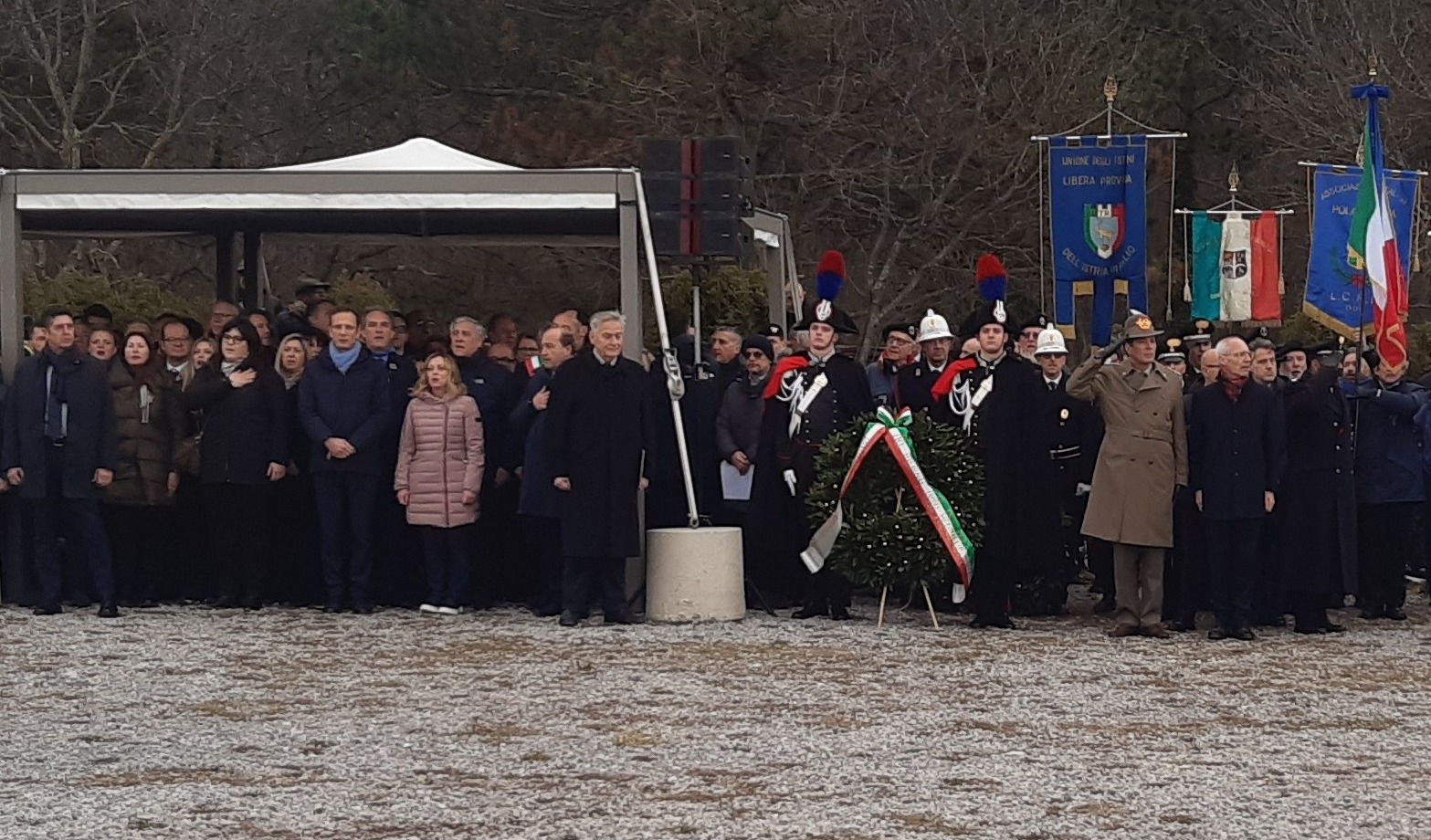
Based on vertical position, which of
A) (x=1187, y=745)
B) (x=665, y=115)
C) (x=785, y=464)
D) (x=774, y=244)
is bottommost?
(x=1187, y=745)

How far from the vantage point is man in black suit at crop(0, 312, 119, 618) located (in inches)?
536

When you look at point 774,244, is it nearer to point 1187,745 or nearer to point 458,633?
point 458,633

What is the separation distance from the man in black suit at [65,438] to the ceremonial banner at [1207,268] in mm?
15364

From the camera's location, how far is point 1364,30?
35688 millimetres

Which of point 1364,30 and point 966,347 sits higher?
point 1364,30

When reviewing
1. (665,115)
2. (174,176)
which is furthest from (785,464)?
(665,115)

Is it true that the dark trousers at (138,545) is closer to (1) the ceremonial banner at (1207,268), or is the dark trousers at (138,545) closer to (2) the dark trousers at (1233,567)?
(2) the dark trousers at (1233,567)

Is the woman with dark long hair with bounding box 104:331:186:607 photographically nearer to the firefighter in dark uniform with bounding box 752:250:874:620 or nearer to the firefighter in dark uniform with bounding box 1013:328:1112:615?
the firefighter in dark uniform with bounding box 752:250:874:620

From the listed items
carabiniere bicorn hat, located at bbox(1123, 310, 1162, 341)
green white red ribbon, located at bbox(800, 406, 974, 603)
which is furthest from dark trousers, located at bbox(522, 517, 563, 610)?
carabiniere bicorn hat, located at bbox(1123, 310, 1162, 341)

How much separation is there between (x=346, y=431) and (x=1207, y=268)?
15.0m

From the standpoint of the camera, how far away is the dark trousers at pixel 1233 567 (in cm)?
1271

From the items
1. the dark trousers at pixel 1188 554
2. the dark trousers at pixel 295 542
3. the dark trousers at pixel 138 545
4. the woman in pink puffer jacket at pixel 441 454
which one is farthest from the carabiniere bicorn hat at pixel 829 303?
the dark trousers at pixel 138 545

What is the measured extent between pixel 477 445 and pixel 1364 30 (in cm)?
2558

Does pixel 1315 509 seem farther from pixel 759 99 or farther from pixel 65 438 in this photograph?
pixel 759 99
